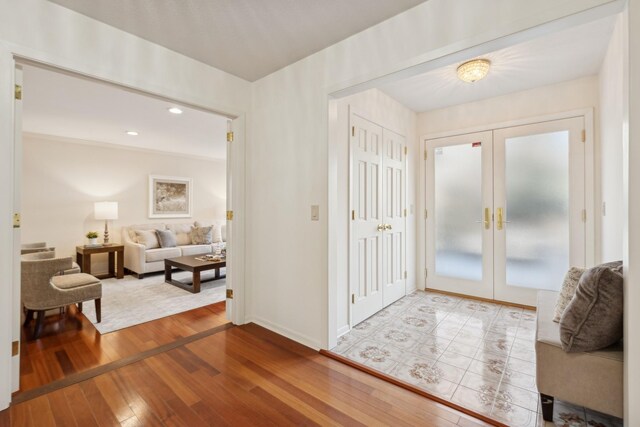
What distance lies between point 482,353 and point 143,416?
2460 millimetres

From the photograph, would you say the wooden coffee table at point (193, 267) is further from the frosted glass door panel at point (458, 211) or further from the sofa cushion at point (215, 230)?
the frosted glass door panel at point (458, 211)

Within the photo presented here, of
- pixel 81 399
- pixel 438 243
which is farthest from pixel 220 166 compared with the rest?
pixel 81 399

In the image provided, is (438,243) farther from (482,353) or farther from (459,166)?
(482,353)

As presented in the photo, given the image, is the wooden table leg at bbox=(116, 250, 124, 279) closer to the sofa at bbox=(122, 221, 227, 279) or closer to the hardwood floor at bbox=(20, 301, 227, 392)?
the sofa at bbox=(122, 221, 227, 279)

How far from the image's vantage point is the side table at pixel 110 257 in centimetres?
491

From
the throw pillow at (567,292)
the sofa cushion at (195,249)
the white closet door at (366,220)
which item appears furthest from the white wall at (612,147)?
the sofa cushion at (195,249)

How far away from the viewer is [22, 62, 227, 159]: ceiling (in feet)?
10.2

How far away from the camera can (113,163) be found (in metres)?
5.62

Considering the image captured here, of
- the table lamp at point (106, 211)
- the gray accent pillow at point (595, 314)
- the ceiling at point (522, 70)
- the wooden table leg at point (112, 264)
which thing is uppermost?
the ceiling at point (522, 70)

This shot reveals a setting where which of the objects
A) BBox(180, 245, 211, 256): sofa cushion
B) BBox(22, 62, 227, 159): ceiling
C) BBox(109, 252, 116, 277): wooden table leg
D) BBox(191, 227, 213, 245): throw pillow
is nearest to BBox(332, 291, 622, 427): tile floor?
BBox(22, 62, 227, 159): ceiling

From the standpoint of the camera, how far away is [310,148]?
2.57m

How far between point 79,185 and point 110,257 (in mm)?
1395

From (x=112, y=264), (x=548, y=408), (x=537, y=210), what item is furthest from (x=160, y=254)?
(x=537, y=210)

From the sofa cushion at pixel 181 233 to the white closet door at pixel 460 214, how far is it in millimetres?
4778
